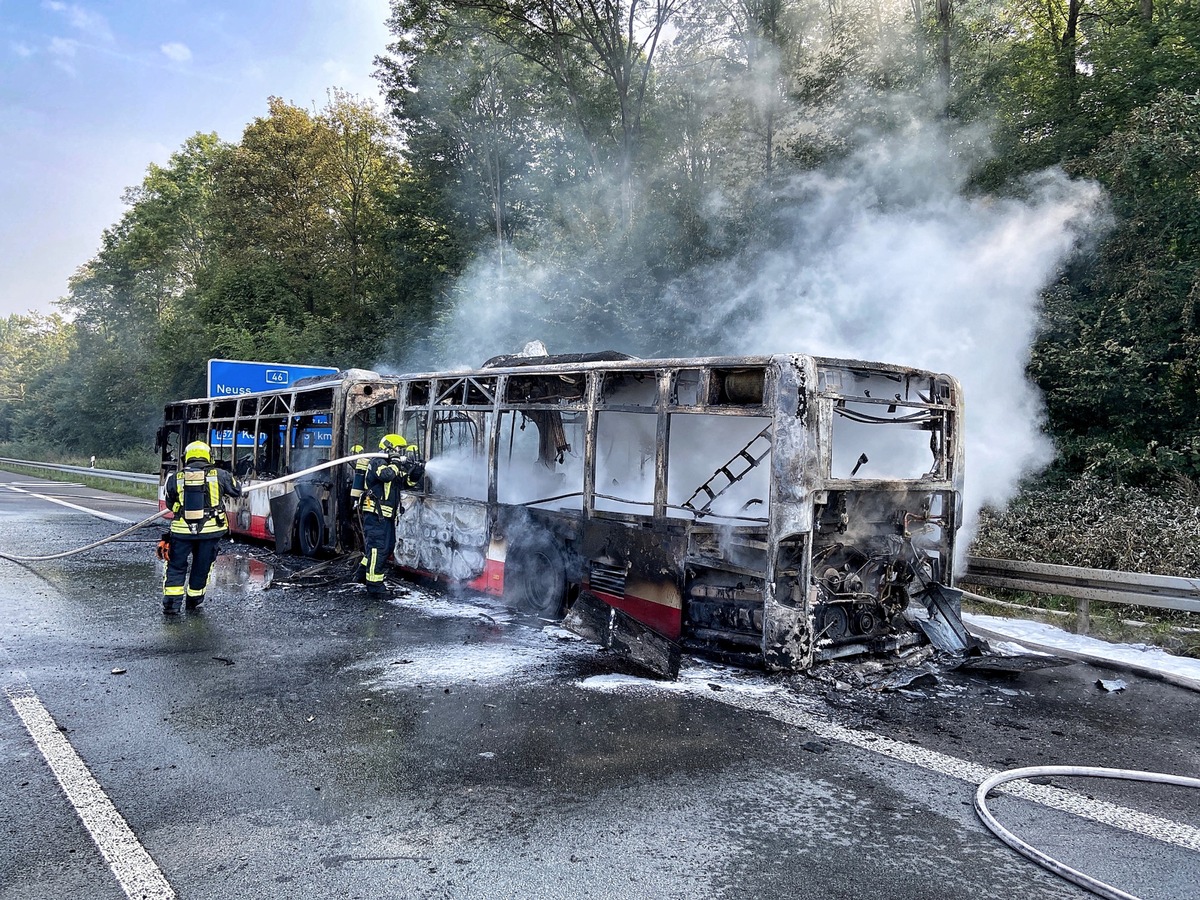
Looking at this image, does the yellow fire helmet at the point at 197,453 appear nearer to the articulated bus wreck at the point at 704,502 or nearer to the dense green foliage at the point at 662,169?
the articulated bus wreck at the point at 704,502

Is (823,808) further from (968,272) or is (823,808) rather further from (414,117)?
(414,117)

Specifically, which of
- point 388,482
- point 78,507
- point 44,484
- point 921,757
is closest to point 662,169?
point 388,482

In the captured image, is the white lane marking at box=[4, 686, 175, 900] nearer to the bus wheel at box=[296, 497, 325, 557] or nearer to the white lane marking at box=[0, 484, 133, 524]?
the bus wheel at box=[296, 497, 325, 557]

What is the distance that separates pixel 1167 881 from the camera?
3.04 meters

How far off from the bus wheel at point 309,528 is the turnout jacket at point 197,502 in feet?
9.05

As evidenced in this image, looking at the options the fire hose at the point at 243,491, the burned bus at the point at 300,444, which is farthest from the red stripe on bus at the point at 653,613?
the burned bus at the point at 300,444

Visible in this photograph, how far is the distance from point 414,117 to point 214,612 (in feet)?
68.1

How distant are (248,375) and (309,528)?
754 centimetres

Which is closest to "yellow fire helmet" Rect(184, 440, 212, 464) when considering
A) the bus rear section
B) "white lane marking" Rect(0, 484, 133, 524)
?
the bus rear section

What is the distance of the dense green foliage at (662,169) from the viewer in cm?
1139

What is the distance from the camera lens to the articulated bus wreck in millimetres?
5730

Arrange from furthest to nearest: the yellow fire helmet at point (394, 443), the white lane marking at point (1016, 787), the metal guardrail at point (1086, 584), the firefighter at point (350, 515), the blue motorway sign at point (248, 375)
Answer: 1. the blue motorway sign at point (248, 375)
2. the firefighter at point (350, 515)
3. the yellow fire helmet at point (394, 443)
4. the metal guardrail at point (1086, 584)
5. the white lane marking at point (1016, 787)

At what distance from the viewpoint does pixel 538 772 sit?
398cm

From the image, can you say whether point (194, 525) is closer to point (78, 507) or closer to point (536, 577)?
point (536, 577)
